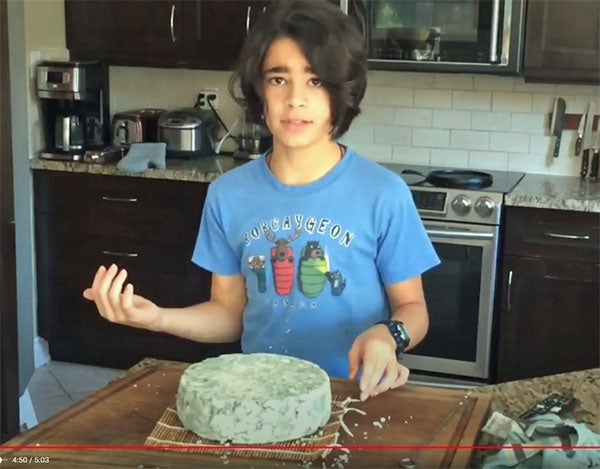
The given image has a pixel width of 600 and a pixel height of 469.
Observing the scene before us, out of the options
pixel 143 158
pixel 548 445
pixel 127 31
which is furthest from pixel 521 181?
pixel 548 445

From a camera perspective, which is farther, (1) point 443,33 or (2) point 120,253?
(2) point 120,253

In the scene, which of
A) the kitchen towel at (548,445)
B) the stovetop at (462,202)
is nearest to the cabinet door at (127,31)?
the stovetop at (462,202)

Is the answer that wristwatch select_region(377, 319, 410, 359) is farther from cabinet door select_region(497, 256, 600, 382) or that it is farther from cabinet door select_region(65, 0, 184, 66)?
cabinet door select_region(65, 0, 184, 66)

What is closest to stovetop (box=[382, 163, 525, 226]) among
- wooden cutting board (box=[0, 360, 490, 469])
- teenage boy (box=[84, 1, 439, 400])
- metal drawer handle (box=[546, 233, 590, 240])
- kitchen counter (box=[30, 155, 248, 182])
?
metal drawer handle (box=[546, 233, 590, 240])

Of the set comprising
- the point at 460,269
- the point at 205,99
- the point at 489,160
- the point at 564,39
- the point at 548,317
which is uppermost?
the point at 564,39

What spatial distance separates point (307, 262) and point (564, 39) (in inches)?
87.6

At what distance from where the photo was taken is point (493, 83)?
12.3ft

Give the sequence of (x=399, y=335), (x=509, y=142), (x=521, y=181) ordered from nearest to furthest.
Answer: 1. (x=399, y=335)
2. (x=521, y=181)
3. (x=509, y=142)

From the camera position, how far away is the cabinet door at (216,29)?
370 centimetres

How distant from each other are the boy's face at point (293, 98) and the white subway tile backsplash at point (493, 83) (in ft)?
7.88

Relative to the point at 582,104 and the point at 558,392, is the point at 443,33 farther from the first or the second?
the point at 558,392

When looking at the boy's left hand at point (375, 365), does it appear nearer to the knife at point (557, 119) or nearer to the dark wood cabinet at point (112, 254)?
the dark wood cabinet at point (112, 254)

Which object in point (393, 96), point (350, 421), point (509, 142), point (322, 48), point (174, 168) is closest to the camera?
point (350, 421)

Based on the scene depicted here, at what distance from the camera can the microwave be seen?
335cm
